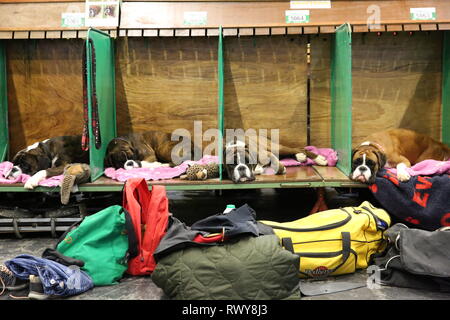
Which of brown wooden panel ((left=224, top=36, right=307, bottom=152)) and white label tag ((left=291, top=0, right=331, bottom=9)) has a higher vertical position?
white label tag ((left=291, top=0, right=331, bottom=9))

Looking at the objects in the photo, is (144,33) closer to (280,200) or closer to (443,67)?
(280,200)

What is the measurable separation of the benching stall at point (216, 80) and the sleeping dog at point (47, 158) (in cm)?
33

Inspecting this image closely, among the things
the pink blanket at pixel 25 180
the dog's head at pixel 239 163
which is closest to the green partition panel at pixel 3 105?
the pink blanket at pixel 25 180

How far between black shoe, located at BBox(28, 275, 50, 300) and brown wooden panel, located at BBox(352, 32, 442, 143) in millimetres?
3171

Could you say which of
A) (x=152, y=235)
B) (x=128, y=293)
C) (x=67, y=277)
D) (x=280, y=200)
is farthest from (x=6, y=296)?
(x=280, y=200)

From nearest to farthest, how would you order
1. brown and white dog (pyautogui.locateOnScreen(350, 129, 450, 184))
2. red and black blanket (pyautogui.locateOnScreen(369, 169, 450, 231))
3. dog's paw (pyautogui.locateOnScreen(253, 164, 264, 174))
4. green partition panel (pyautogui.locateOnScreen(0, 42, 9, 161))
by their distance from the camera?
red and black blanket (pyautogui.locateOnScreen(369, 169, 450, 231)) < brown and white dog (pyautogui.locateOnScreen(350, 129, 450, 184)) < dog's paw (pyautogui.locateOnScreen(253, 164, 264, 174)) < green partition panel (pyautogui.locateOnScreen(0, 42, 9, 161))

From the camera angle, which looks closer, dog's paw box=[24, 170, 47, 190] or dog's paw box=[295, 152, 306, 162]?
dog's paw box=[24, 170, 47, 190]

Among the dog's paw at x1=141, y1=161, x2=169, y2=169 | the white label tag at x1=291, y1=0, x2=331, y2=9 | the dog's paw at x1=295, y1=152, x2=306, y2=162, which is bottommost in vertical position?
the dog's paw at x1=141, y1=161, x2=169, y2=169

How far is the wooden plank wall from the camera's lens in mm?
4555

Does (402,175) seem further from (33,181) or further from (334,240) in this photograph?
(33,181)

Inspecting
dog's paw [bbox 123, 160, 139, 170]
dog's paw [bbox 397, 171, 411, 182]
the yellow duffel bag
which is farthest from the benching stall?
the yellow duffel bag

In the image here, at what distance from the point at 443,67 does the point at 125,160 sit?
9.95 feet

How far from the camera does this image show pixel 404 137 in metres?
4.30

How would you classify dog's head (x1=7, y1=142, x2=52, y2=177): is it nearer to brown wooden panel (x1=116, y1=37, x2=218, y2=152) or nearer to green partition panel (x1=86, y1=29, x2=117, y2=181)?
green partition panel (x1=86, y1=29, x2=117, y2=181)
